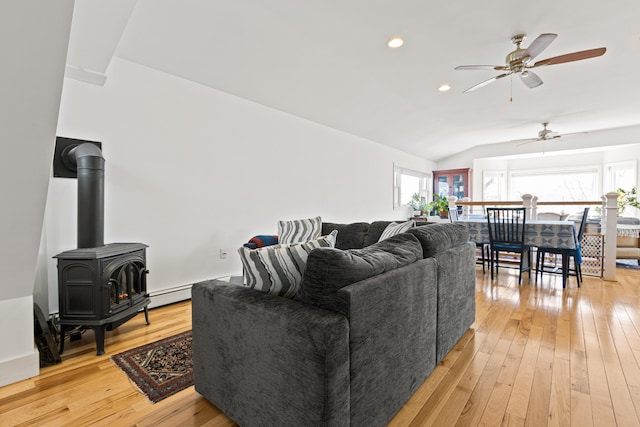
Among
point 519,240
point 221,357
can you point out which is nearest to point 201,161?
point 221,357

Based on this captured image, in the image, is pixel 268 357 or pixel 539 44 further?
pixel 539 44

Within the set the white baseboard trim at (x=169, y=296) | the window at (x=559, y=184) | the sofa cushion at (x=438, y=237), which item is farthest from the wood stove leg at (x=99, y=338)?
the window at (x=559, y=184)

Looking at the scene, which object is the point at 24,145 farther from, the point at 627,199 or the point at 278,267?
the point at 627,199

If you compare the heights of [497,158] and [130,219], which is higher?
[497,158]

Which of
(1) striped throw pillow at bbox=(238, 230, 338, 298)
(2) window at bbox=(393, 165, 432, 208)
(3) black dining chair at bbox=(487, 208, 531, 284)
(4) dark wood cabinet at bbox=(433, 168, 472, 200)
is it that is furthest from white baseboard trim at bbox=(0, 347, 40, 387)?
(4) dark wood cabinet at bbox=(433, 168, 472, 200)

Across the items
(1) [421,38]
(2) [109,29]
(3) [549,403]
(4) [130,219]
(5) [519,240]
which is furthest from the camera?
(5) [519,240]

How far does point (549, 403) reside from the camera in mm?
1641

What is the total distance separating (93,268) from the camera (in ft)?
7.19

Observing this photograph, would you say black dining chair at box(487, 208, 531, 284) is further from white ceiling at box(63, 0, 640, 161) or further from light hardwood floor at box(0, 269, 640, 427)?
white ceiling at box(63, 0, 640, 161)

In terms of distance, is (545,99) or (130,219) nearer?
(130,219)

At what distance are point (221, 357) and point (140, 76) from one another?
9.39 feet

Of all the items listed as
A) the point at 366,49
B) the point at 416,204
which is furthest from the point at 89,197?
the point at 416,204

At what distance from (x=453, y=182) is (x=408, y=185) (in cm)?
185

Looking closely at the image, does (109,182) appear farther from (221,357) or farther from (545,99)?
(545,99)
